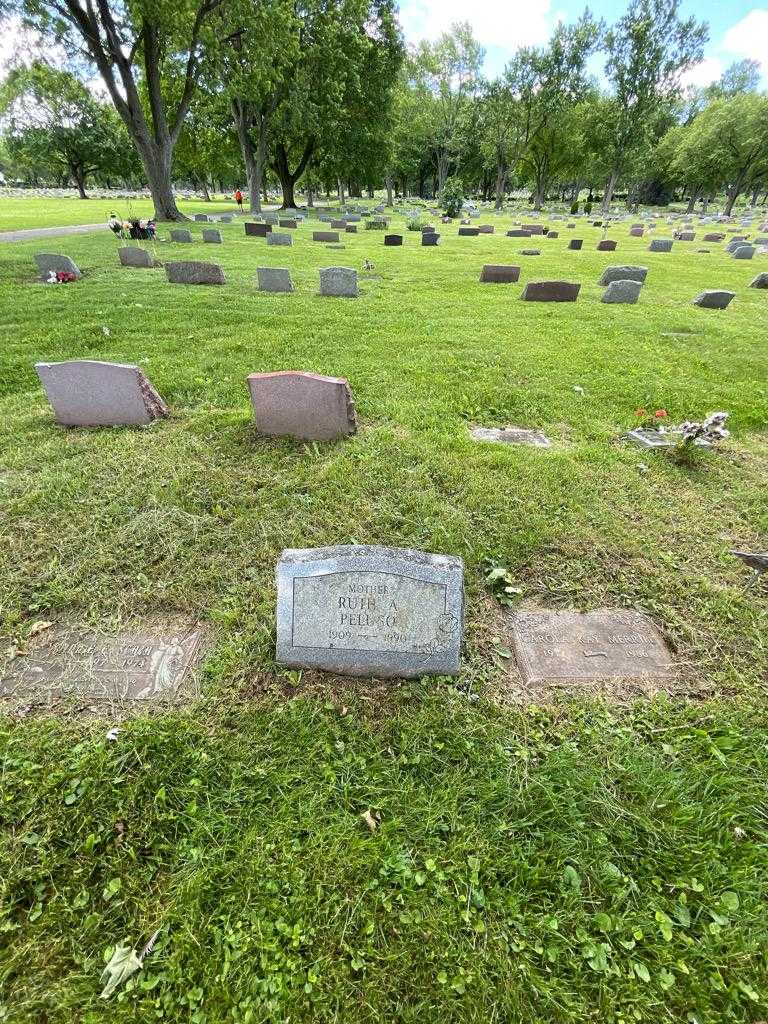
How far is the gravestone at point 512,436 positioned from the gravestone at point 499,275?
873 centimetres

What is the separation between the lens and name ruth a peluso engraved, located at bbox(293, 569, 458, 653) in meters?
2.35

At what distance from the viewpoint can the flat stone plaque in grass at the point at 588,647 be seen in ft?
8.24

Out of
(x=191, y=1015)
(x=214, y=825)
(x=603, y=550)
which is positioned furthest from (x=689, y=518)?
(x=191, y=1015)

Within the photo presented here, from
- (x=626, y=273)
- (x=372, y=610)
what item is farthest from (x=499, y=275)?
(x=372, y=610)

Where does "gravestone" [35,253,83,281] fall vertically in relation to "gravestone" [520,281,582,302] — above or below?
above

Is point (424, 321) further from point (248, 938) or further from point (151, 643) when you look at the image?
point (248, 938)

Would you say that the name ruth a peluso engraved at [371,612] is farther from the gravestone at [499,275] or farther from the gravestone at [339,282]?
the gravestone at [499,275]

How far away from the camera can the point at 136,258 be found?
12.1m

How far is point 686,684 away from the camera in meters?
2.46

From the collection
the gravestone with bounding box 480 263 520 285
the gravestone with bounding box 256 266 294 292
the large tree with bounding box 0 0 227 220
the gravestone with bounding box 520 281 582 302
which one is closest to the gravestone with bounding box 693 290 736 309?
the gravestone with bounding box 520 281 582 302

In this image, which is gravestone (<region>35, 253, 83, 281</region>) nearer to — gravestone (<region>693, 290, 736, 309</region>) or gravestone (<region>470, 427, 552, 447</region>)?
gravestone (<region>470, 427, 552, 447</region>)

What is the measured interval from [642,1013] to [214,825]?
1.56 m

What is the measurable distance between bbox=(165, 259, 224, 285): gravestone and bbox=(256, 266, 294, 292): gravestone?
1088mm

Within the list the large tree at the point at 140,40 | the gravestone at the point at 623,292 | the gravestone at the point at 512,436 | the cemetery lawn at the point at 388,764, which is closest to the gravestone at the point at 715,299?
the gravestone at the point at 623,292
